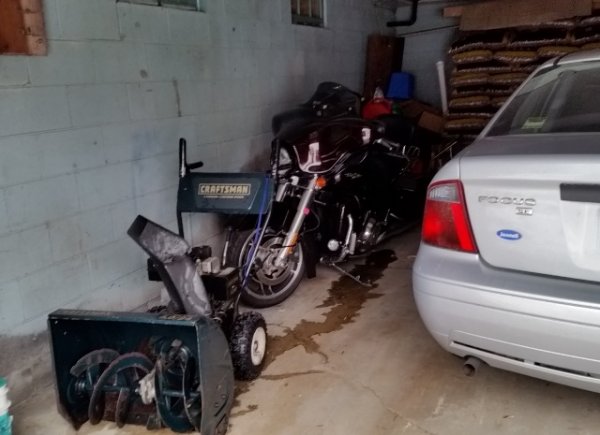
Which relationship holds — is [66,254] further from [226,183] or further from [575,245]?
[575,245]

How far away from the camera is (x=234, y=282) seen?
2877 mm

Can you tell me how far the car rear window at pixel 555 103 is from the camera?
101 inches

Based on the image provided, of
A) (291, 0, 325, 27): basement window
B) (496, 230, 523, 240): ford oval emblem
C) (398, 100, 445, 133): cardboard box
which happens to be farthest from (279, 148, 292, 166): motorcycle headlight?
(398, 100, 445, 133): cardboard box

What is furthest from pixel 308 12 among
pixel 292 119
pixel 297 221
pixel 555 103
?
pixel 555 103

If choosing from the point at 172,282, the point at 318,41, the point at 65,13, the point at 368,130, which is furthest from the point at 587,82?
the point at 318,41

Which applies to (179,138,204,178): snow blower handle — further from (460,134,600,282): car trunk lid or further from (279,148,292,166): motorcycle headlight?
(460,134,600,282): car trunk lid

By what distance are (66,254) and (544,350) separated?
7.61 feet

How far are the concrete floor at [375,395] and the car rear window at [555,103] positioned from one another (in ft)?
4.11

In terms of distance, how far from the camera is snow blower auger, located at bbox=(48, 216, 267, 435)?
2217 millimetres

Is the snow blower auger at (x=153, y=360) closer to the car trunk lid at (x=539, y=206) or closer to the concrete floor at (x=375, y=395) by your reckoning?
the concrete floor at (x=375, y=395)

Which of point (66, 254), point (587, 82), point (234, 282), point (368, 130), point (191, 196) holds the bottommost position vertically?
point (234, 282)

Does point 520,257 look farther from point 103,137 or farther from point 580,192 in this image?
point 103,137

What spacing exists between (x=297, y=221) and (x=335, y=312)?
667 mm

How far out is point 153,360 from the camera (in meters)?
2.39
